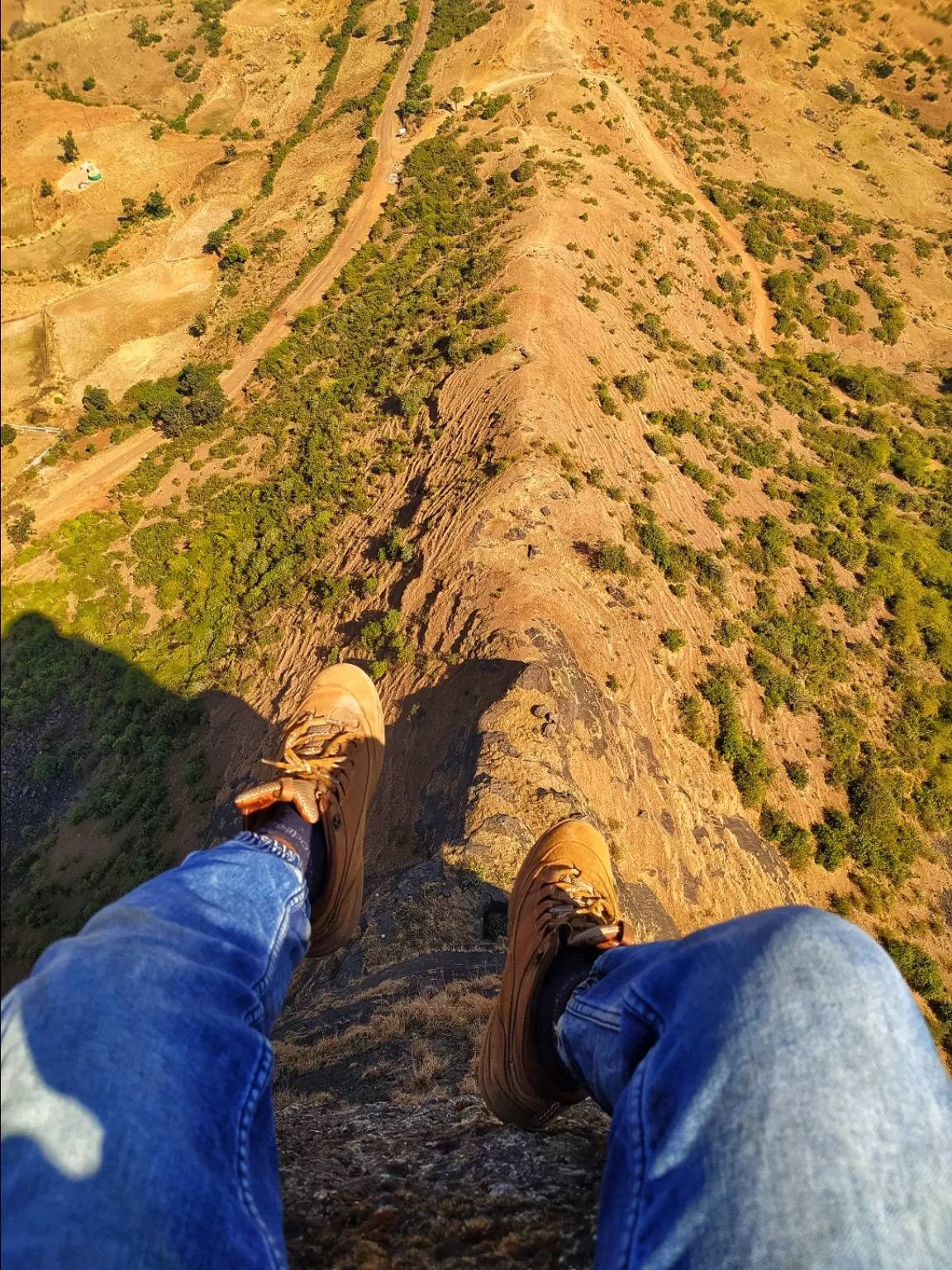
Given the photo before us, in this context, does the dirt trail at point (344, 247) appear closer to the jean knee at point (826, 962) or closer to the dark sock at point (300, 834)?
the dark sock at point (300, 834)

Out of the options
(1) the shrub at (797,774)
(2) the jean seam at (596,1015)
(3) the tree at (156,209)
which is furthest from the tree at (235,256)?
(2) the jean seam at (596,1015)

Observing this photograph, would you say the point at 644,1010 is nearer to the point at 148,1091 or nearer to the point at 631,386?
the point at 148,1091

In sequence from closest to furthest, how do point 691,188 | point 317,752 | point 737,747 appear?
point 317,752 < point 737,747 < point 691,188

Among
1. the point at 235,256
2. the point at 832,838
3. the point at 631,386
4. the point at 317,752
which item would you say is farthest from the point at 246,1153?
the point at 235,256

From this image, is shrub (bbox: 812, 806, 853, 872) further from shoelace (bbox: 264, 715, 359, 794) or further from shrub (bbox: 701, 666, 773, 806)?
shoelace (bbox: 264, 715, 359, 794)

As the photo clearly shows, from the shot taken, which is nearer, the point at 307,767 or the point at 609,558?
the point at 307,767

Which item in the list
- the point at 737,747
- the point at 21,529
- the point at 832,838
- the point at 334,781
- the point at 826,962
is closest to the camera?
the point at 826,962

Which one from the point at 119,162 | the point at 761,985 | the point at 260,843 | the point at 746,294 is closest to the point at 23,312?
the point at 119,162
